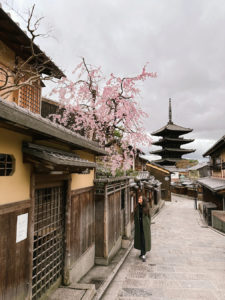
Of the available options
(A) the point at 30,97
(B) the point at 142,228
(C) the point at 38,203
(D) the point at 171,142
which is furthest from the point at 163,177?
(C) the point at 38,203

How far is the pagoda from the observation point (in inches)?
2085

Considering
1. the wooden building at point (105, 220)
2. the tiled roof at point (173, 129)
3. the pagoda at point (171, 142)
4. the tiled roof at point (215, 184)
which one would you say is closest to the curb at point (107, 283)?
the wooden building at point (105, 220)

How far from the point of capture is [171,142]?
178 feet

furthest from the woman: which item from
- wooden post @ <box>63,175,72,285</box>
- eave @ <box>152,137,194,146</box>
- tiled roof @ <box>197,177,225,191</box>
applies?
eave @ <box>152,137,194,146</box>

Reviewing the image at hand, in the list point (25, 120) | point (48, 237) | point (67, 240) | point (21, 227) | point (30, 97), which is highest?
point (30, 97)

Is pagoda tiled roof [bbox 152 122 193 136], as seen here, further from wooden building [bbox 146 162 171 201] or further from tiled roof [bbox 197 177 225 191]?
tiled roof [bbox 197 177 225 191]

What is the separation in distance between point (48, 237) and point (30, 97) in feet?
19.3

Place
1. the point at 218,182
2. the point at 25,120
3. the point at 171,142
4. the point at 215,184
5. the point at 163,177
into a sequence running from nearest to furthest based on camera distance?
the point at 25,120, the point at 215,184, the point at 218,182, the point at 163,177, the point at 171,142

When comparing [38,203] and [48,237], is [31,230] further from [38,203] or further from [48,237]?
[48,237]

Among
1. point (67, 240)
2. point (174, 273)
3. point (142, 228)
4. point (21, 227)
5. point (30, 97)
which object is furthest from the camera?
point (30, 97)

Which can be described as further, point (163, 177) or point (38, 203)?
point (163, 177)

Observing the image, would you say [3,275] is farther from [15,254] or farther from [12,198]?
[12,198]

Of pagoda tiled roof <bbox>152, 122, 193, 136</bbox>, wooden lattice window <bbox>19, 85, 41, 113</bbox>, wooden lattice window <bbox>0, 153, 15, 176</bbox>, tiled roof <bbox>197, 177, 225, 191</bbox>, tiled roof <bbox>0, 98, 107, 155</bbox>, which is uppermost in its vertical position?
pagoda tiled roof <bbox>152, 122, 193, 136</bbox>

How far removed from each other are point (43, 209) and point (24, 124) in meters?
2.49
